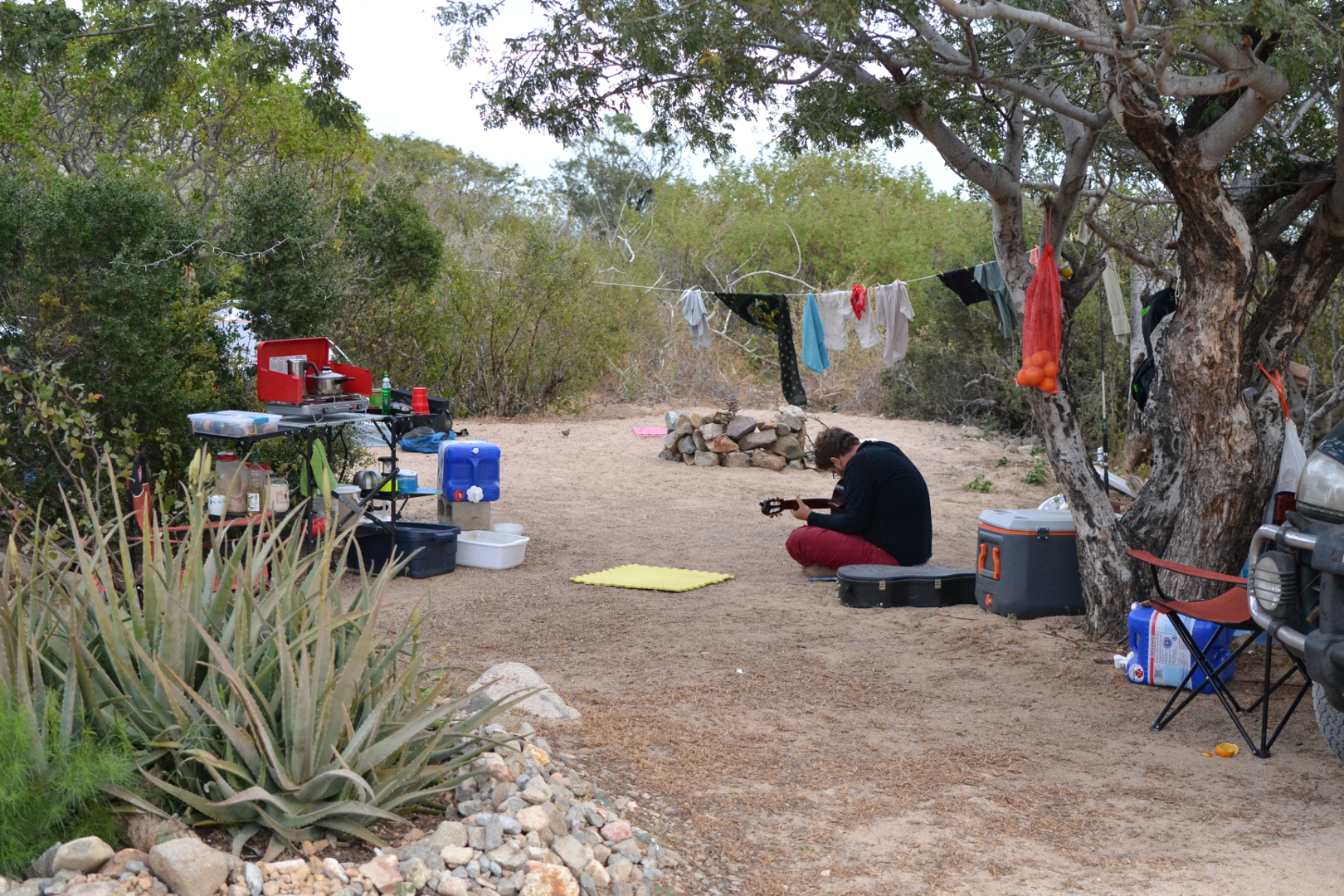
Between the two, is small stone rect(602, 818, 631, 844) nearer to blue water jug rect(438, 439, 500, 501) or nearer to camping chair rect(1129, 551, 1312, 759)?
camping chair rect(1129, 551, 1312, 759)

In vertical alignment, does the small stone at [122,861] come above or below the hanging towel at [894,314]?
below

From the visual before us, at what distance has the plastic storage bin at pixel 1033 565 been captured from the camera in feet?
18.2

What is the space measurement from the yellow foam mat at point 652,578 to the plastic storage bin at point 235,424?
1880mm

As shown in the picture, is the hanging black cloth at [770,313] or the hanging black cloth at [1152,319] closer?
the hanging black cloth at [1152,319]

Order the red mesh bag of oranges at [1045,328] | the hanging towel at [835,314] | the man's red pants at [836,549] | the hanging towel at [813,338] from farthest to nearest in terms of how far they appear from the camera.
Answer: the hanging towel at [813,338] → the hanging towel at [835,314] → the man's red pants at [836,549] → the red mesh bag of oranges at [1045,328]

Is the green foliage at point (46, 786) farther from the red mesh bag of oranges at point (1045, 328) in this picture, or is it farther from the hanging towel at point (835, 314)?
the hanging towel at point (835, 314)

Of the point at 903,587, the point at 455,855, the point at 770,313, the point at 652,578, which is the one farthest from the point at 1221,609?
the point at 770,313

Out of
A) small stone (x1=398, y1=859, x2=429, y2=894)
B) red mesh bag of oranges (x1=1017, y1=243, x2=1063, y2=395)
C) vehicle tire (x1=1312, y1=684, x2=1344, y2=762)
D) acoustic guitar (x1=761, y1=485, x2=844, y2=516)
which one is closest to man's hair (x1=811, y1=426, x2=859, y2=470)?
acoustic guitar (x1=761, y1=485, x2=844, y2=516)

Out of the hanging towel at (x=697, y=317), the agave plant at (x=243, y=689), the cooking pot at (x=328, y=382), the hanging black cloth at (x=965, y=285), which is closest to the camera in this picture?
the agave plant at (x=243, y=689)

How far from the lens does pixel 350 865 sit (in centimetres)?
233

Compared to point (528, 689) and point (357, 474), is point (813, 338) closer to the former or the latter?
point (357, 474)

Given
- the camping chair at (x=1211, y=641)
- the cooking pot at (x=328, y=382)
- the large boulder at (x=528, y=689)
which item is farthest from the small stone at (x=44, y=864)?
the cooking pot at (x=328, y=382)

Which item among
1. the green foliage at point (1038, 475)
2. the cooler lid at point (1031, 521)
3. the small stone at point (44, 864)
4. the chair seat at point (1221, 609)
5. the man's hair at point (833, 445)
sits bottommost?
the small stone at point (44, 864)

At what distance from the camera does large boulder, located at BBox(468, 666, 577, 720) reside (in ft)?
12.6
